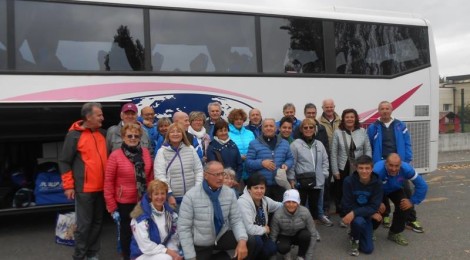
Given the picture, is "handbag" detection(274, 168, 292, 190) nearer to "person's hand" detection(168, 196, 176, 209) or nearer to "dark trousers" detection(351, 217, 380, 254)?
"dark trousers" detection(351, 217, 380, 254)

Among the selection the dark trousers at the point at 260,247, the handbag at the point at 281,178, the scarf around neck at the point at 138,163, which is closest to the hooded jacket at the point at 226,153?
the handbag at the point at 281,178

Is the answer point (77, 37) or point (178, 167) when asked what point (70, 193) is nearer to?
point (178, 167)

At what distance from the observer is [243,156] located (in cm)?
529

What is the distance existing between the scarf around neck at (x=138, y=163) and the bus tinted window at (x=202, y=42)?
6.28 ft

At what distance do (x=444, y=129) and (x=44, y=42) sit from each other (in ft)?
48.7

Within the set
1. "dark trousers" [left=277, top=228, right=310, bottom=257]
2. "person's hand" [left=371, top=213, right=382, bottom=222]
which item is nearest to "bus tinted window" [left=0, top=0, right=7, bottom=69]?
"dark trousers" [left=277, top=228, right=310, bottom=257]

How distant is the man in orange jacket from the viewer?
4129mm

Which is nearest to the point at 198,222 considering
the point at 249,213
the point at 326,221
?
the point at 249,213

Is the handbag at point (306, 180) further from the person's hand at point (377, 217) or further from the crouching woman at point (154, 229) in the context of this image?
the crouching woman at point (154, 229)

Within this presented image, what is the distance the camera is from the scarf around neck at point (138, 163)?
413 centimetres

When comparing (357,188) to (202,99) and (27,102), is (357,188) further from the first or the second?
(27,102)

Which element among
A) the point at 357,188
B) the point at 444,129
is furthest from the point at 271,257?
the point at 444,129

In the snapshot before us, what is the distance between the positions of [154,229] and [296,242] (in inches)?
62.1

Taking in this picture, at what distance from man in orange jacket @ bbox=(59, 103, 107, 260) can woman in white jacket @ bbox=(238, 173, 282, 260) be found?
63.1 inches
